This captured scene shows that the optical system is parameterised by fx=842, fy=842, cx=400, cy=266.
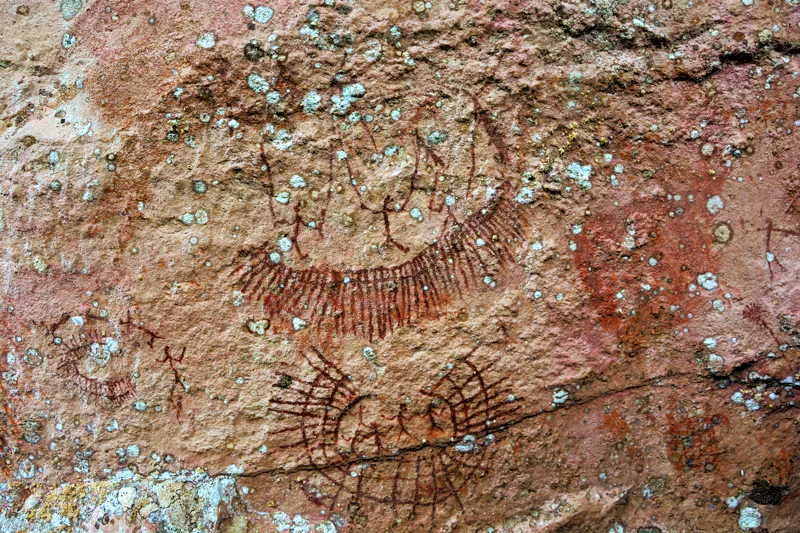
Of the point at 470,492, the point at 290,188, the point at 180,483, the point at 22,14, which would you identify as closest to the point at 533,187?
the point at 290,188

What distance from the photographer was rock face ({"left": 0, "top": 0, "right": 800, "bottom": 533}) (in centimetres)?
329

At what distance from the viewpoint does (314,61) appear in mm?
3270

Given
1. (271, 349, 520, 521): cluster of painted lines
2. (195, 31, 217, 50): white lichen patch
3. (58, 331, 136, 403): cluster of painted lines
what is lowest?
(271, 349, 520, 521): cluster of painted lines


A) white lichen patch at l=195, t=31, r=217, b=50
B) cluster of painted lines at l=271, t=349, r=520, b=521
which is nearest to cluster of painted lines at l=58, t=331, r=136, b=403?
cluster of painted lines at l=271, t=349, r=520, b=521

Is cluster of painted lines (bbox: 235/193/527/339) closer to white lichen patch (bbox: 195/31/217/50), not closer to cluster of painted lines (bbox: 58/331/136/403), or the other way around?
cluster of painted lines (bbox: 58/331/136/403)

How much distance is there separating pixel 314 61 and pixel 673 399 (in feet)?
6.43

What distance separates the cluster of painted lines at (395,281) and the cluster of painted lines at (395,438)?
210mm

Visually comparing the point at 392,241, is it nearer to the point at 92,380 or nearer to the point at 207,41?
the point at 207,41

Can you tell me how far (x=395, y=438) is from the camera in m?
3.36

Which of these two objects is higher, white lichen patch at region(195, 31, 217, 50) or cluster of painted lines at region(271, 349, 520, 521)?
white lichen patch at region(195, 31, 217, 50)

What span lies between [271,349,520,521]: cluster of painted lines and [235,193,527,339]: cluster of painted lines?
0.21 meters

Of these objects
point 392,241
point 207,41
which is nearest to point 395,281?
point 392,241

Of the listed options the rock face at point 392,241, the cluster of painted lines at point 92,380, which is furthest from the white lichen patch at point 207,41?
the cluster of painted lines at point 92,380

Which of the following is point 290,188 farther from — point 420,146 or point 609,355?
point 609,355
